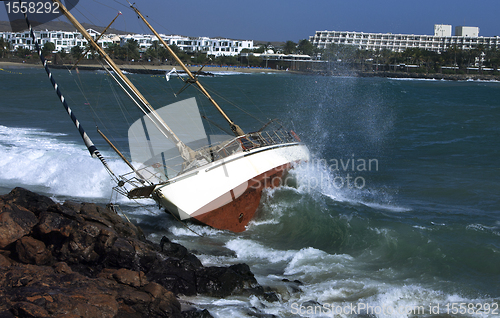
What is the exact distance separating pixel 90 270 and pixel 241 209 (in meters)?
5.36

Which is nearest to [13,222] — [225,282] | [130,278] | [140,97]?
[130,278]

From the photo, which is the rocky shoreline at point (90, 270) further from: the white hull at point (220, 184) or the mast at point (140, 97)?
the mast at point (140, 97)

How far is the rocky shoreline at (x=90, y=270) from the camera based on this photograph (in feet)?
21.7

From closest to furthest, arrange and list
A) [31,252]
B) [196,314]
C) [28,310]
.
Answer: [28,310] → [196,314] → [31,252]

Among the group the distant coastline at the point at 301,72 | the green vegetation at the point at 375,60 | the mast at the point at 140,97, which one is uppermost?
the green vegetation at the point at 375,60

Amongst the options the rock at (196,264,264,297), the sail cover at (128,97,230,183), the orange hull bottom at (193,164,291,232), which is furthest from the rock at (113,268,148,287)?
the sail cover at (128,97,230,183)

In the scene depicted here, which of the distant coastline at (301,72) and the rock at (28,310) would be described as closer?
the rock at (28,310)

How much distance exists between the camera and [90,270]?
27.4 ft

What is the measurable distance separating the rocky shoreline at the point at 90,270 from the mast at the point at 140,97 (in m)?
3.61

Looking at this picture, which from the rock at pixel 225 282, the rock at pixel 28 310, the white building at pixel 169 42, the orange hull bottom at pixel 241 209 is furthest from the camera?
the white building at pixel 169 42

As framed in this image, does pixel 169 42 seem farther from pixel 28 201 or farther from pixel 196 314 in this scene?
pixel 196 314

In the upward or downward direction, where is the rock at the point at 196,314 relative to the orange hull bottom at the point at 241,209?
downward

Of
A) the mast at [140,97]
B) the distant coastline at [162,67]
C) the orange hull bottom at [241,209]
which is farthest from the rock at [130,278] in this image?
the distant coastline at [162,67]

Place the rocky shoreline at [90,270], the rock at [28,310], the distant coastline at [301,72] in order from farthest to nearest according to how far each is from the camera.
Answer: the distant coastline at [301,72], the rocky shoreline at [90,270], the rock at [28,310]
